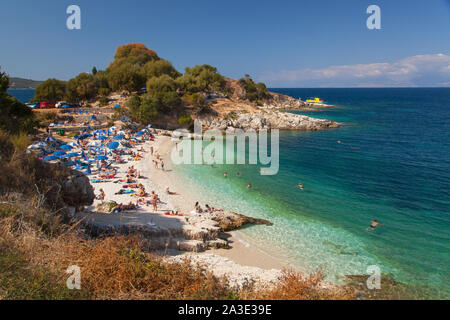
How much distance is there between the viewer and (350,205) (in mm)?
20781

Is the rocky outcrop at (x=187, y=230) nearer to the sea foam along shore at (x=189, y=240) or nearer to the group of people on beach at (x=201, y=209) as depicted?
the sea foam along shore at (x=189, y=240)

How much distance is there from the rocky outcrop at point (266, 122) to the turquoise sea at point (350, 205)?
19.5 meters

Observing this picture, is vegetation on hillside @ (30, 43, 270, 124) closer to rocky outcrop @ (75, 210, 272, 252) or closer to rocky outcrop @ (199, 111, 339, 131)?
rocky outcrop @ (199, 111, 339, 131)

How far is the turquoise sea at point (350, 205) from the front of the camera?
13.9 meters

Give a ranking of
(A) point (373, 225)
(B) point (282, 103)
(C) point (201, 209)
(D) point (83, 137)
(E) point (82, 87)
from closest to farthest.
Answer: (A) point (373, 225), (C) point (201, 209), (D) point (83, 137), (E) point (82, 87), (B) point (282, 103)

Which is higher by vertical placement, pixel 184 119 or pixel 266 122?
pixel 184 119

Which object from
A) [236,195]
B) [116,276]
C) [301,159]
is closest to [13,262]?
[116,276]

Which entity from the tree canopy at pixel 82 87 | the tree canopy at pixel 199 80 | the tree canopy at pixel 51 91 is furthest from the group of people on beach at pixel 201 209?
the tree canopy at pixel 51 91

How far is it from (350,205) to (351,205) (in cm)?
8

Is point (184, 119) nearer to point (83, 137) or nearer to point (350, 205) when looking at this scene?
point (83, 137)

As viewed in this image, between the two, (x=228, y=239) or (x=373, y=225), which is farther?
(x=373, y=225)

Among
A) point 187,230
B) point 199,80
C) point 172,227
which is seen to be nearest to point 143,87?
point 199,80

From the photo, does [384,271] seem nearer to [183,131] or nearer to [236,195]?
[236,195]

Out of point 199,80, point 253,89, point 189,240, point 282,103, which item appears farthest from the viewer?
point 282,103
